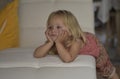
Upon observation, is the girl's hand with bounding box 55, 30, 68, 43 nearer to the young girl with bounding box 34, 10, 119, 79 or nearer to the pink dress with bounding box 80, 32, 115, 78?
the young girl with bounding box 34, 10, 119, 79

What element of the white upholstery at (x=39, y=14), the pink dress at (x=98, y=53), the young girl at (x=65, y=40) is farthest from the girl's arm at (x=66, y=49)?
the white upholstery at (x=39, y=14)

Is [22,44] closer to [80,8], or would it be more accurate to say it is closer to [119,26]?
[80,8]

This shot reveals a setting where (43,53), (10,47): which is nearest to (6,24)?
(10,47)

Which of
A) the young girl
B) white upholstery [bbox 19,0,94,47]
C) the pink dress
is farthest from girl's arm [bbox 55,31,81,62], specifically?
white upholstery [bbox 19,0,94,47]

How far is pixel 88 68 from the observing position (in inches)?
60.7

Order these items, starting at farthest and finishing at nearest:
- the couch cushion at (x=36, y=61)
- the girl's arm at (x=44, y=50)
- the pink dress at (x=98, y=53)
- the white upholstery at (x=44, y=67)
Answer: the pink dress at (x=98, y=53) → the girl's arm at (x=44, y=50) → the couch cushion at (x=36, y=61) → the white upholstery at (x=44, y=67)

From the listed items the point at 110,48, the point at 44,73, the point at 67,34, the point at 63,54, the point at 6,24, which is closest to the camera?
the point at 44,73

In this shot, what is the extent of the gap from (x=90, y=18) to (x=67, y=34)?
1.39ft

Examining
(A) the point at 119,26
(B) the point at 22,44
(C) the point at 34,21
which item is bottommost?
(A) the point at 119,26

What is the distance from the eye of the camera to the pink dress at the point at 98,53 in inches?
71.9

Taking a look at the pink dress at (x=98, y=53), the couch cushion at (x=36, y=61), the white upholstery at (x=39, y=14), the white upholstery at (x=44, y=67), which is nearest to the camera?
the white upholstery at (x=44, y=67)

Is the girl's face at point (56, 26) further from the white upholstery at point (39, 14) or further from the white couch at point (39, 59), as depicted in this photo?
the white upholstery at point (39, 14)

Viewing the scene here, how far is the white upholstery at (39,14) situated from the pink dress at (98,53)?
9.2 inches

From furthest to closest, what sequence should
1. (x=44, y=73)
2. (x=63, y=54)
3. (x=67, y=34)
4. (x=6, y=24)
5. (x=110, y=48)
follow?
(x=110, y=48)
(x=6, y=24)
(x=67, y=34)
(x=63, y=54)
(x=44, y=73)
